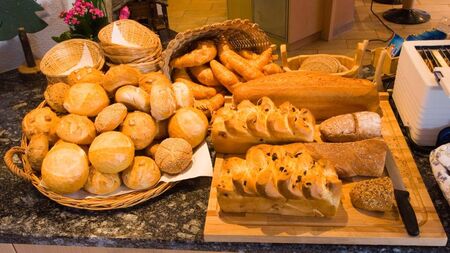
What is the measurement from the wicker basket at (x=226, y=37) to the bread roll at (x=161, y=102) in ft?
0.84

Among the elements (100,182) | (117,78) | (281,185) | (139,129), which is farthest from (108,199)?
(281,185)

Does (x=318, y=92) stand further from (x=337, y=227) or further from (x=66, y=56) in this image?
(x=66, y=56)

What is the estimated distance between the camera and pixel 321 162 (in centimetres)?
89

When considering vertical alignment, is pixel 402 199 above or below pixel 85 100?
below

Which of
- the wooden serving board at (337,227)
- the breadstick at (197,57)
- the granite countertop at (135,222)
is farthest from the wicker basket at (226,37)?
the wooden serving board at (337,227)

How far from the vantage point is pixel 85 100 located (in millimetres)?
1011

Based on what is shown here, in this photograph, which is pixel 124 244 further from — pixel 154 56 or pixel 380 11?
pixel 380 11

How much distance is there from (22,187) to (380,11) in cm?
389

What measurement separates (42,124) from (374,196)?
2.51ft

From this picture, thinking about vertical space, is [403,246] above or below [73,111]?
below

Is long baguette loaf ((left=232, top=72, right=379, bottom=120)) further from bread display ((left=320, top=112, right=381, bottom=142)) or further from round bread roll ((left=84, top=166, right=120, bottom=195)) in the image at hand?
round bread roll ((left=84, top=166, right=120, bottom=195))

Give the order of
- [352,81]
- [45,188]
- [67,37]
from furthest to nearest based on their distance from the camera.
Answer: [67,37], [352,81], [45,188]

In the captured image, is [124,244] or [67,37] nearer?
[124,244]

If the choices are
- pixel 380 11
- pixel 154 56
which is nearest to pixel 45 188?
pixel 154 56
